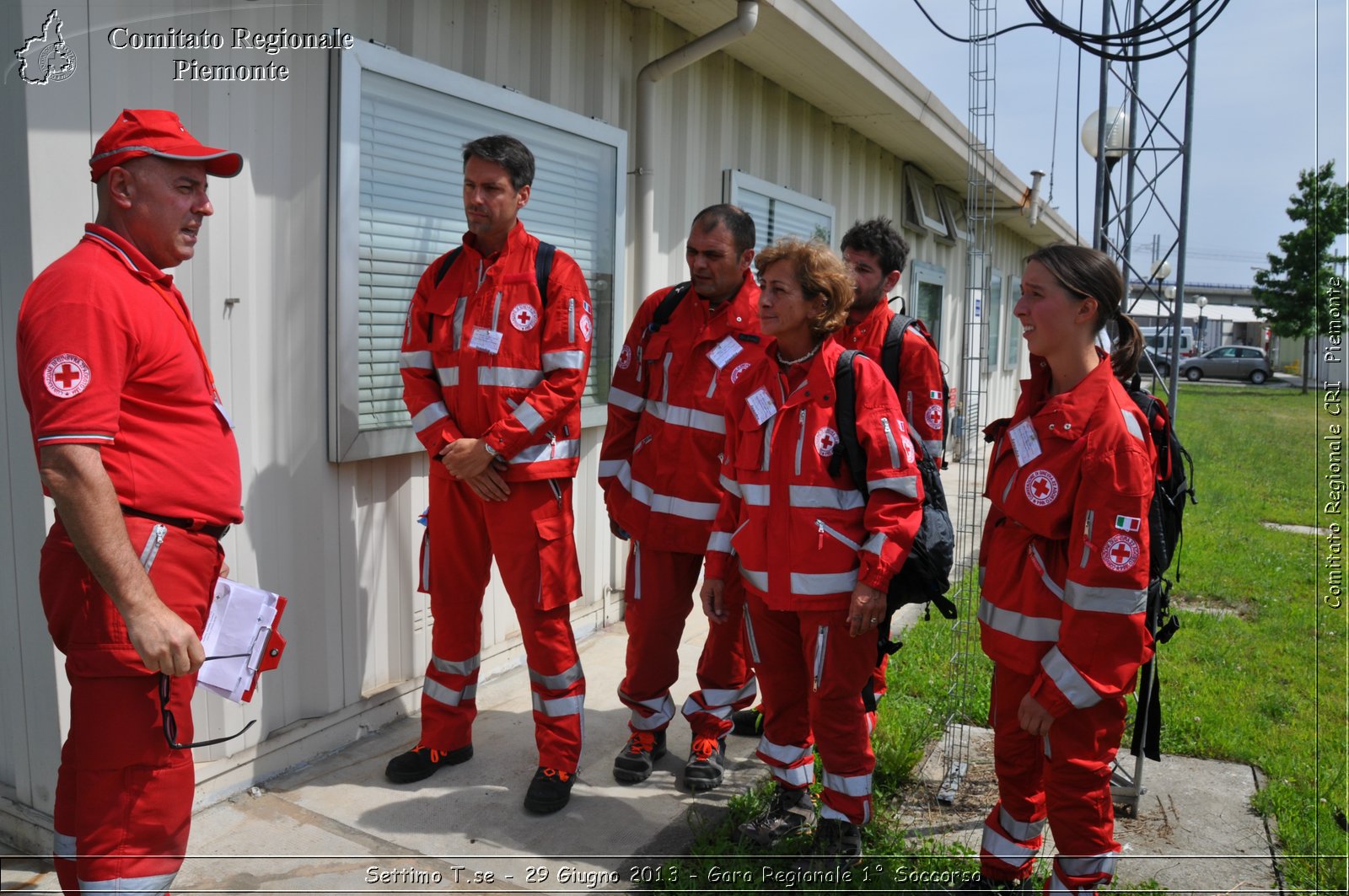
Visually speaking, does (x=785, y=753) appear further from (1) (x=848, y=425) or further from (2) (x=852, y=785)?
(1) (x=848, y=425)

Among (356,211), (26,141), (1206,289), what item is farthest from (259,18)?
(1206,289)

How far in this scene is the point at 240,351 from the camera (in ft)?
11.9

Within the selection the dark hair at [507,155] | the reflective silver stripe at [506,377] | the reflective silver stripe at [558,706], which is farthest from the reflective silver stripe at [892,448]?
the dark hair at [507,155]

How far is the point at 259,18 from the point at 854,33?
4883mm

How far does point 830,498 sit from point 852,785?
3.19 ft

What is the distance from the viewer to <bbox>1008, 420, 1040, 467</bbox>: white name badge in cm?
288

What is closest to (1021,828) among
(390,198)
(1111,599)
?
(1111,599)

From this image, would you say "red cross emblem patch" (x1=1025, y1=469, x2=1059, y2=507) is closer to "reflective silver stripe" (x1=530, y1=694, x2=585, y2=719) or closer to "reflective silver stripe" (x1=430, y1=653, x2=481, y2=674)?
"reflective silver stripe" (x1=530, y1=694, x2=585, y2=719)

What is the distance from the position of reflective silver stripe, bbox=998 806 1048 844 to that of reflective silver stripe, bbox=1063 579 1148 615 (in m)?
0.87

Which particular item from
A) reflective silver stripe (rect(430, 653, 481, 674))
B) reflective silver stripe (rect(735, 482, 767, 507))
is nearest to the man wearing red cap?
reflective silver stripe (rect(430, 653, 481, 674))

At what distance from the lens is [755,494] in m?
3.30

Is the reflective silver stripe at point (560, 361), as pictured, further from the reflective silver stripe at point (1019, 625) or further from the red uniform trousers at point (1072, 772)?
the red uniform trousers at point (1072, 772)

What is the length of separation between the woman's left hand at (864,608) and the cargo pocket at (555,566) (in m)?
1.14

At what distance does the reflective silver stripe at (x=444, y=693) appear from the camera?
3.94 metres
